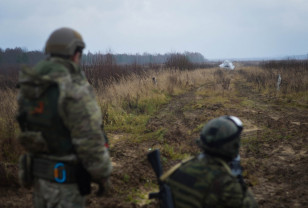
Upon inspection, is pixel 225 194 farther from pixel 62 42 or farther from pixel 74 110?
pixel 62 42

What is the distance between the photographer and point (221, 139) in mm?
1674

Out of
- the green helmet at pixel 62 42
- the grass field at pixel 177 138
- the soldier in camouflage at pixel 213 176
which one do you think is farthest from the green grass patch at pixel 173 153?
the green helmet at pixel 62 42

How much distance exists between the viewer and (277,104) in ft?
32.3

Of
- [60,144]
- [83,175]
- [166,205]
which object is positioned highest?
[60,144]

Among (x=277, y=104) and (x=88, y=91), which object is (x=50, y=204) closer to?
(x=88, y=91)

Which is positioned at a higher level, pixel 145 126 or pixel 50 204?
pixel 50 204

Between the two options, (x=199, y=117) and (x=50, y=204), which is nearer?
(x=50, y=204)

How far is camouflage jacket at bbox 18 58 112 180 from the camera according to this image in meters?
1.58

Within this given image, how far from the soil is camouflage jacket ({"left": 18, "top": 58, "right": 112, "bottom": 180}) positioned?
5.57 ft

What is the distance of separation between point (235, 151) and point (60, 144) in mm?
1209

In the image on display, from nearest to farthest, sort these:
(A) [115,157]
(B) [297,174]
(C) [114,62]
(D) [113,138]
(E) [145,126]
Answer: (B) [297,174]
(A) [115,157]
(D) [113,138]
(E) [145,126]
(C) [114,62]

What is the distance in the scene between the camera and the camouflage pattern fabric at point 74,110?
62.4 inches

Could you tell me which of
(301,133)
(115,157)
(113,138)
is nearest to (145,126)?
(113,138)

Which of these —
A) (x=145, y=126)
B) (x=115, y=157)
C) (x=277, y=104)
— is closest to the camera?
(x=115, y=157)
